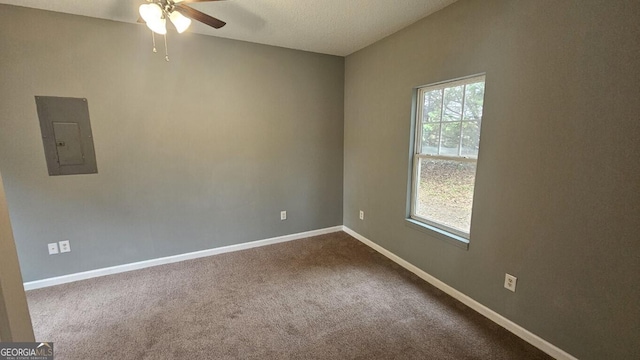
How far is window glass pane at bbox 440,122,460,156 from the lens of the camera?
89.2 inches

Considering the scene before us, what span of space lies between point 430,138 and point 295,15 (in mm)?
1699

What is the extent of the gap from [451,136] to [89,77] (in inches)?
133

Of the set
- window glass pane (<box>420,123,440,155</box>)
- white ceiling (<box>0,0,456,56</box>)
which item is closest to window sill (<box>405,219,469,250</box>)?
window glass pane (<box>420,123,440,155</box>)

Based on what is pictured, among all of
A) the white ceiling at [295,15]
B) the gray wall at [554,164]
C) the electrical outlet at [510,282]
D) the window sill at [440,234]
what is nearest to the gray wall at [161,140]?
the white ceiling at [295,15]

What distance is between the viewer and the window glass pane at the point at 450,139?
2.27m

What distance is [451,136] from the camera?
2316 mm

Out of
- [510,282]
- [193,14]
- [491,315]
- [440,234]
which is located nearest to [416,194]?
[440,234]

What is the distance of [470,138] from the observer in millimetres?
2145

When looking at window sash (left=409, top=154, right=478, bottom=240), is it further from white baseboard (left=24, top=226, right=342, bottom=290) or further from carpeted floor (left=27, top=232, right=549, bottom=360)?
→ white baseboard (left=24, top=226, right=342, bottom=290)

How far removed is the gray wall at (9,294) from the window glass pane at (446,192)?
2.72 m

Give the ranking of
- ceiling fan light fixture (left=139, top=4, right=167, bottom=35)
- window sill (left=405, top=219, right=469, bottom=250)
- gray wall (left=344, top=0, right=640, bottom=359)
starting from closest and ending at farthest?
1. gray wall (left=344, top=0, right=640, bottom=359)
2. ceiling fan light fixture (left=139, top=4, right=167, bottom=35)
3. window sill (left=405, top=219, right=469, bottom=250)

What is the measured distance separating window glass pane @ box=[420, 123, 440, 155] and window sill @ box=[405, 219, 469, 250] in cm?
72

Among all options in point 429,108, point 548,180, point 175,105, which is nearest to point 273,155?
point 175,105

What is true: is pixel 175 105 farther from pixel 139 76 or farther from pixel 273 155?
pixel 273 155
